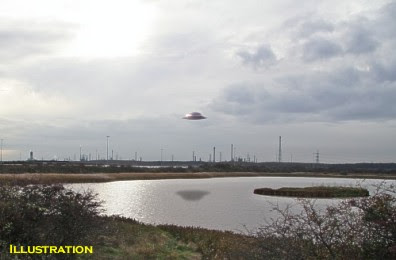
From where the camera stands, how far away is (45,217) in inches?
392

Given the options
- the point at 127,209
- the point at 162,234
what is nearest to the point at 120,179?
the point at 127,209

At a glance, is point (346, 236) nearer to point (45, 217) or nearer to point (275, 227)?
point (275, 227)

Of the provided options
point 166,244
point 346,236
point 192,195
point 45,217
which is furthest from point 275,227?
point 192,195

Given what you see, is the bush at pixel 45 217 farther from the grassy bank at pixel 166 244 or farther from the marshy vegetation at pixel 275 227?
the grassy bank at pixel 166 244

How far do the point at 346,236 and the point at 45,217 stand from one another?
7.04 m

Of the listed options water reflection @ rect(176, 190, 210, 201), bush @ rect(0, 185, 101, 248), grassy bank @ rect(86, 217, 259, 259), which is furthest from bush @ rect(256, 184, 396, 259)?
water reflection @ rect(176, 190, 210, 201)

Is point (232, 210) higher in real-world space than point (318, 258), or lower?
lower

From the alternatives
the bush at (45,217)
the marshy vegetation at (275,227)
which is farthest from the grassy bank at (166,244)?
the bush at (45,217)

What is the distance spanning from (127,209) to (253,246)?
22650 mm

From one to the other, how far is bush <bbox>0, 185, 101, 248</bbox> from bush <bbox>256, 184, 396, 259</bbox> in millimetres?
4593

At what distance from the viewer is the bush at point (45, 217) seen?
9.30 m

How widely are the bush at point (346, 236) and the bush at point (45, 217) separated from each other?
4593 millimetres

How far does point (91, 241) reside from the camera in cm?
1167

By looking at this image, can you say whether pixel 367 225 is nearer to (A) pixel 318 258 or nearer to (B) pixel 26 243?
(A) pixel 318 258
